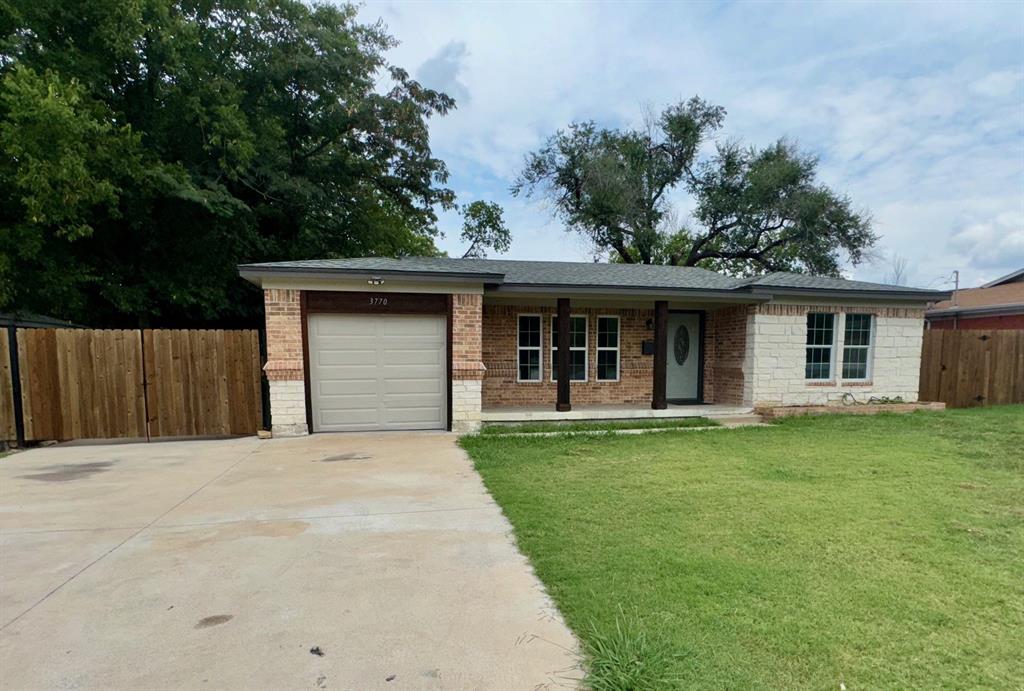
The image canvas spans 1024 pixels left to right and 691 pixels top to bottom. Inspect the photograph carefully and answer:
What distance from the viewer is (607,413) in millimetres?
9945

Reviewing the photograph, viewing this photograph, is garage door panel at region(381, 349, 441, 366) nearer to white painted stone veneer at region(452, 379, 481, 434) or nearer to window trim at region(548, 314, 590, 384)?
white painted stone veneer at region(452, 379, 481, 434)

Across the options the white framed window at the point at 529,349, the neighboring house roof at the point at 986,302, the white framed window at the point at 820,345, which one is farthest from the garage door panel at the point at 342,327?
the neighboring house roof at the point at 986,302

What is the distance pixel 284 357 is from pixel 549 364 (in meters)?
5.60

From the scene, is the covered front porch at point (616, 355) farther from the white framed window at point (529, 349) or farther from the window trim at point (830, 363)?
the window trim at point (830, 363)

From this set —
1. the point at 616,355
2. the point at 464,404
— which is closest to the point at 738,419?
the point at 616,355

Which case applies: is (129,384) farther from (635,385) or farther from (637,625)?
(635,385)

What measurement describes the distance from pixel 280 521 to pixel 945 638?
15.8 feet

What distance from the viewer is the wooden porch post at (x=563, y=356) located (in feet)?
32.4

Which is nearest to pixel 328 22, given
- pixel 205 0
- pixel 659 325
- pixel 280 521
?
pixel 205 0

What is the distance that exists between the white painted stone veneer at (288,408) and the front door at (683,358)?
8.12 meters

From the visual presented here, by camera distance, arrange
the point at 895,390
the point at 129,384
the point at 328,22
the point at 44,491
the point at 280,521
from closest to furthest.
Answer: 1. the point at 280,521
2. the point at 44,491
3. the point at 129,384
4. the point at 895,390
5. the point at 328,22

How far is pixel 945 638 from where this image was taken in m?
2.62

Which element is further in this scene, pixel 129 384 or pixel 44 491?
pixel 129 384

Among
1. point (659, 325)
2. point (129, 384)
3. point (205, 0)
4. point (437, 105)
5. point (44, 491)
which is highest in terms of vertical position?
point (205, 0)
